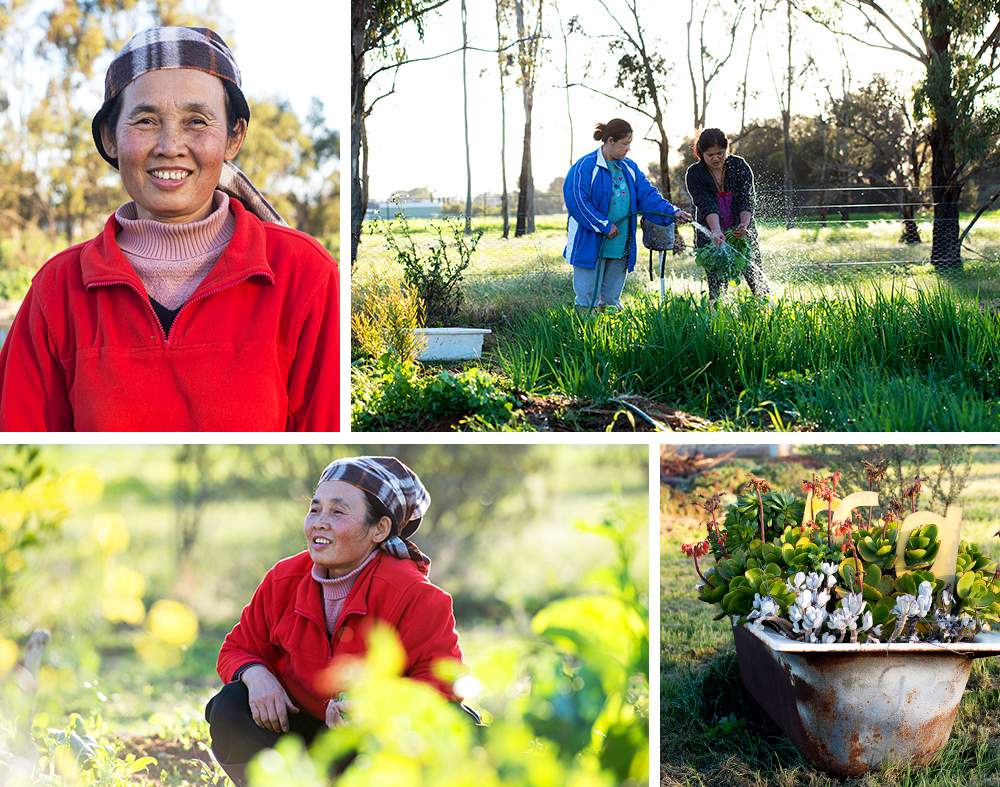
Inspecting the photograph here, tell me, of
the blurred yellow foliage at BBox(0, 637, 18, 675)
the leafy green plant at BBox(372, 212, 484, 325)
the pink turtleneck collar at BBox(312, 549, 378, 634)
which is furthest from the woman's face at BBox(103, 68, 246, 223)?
the blurred yellow foliage at BBox(0, 637, 18, 675)

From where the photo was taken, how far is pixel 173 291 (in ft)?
10.9

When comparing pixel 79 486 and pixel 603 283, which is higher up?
pixel 603 283

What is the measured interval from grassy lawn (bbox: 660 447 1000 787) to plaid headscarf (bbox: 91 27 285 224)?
1.90 meters

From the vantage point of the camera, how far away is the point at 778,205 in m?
3.96

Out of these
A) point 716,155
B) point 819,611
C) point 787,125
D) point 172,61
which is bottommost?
point 819,611

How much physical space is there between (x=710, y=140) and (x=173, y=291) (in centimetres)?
193

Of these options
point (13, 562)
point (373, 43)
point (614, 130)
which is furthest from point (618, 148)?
point (13, 562)

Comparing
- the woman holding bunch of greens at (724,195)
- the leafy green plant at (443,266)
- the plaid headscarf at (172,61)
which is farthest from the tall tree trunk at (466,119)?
the plaid headscarf at (172,61)

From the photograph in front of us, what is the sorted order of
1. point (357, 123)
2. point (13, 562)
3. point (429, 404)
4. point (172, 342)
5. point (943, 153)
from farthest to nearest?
point (357, 123) → point (943, 153) → point (429, 404) → point (13, 562) → point (172, 342)

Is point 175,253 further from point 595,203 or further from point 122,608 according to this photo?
point 595,203

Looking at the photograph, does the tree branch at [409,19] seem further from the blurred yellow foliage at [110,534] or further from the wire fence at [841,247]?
the blurred yellow foliage at [110,534]

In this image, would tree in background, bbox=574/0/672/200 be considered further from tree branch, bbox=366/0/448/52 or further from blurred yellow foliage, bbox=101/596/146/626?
blurred yellow foliage, bbox=101/596/146/626

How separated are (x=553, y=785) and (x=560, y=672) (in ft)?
1.82

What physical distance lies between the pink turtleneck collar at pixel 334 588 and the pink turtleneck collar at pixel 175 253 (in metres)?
0.92
